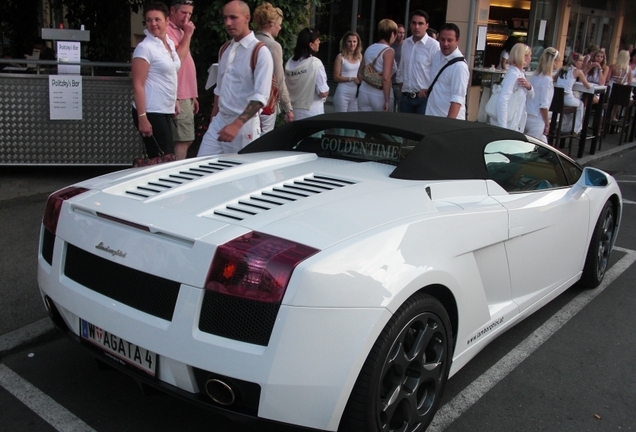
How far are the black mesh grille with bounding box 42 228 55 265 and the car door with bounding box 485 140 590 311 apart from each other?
2.17 meters

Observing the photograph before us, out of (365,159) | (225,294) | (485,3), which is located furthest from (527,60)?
(485,3)

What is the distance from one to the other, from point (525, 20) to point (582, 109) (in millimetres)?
6635

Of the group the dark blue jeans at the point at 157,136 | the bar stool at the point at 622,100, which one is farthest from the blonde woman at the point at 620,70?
the dark blue jeans at the point at 157,136

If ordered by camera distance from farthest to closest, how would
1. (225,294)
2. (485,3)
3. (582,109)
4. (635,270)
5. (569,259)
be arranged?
(485,3)
(582,109)
(635,270)
(569,259)
(225,294)

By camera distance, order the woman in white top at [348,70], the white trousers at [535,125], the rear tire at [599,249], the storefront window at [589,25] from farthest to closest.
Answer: the storefront window at [589,25], the white trousers at [535,125], the woman in white top at [348,70], the rear tire at [599,249]

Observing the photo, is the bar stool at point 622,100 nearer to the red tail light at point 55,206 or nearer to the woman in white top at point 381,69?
the woman in white top at point 381,69

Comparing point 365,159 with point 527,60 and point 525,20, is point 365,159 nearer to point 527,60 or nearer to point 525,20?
point 527,60

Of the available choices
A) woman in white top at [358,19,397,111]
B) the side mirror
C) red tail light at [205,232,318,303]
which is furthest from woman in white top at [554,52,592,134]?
red tail light at [205,232,318,303]

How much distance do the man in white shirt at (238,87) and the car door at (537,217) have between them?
2.01 m

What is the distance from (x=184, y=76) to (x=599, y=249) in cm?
399

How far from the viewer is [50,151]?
6910 mm

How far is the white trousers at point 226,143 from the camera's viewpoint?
516 cm

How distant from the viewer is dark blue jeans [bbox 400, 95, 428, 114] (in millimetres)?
7641

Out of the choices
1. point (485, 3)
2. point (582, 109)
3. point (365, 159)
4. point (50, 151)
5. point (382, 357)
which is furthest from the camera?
point (485, 3)
